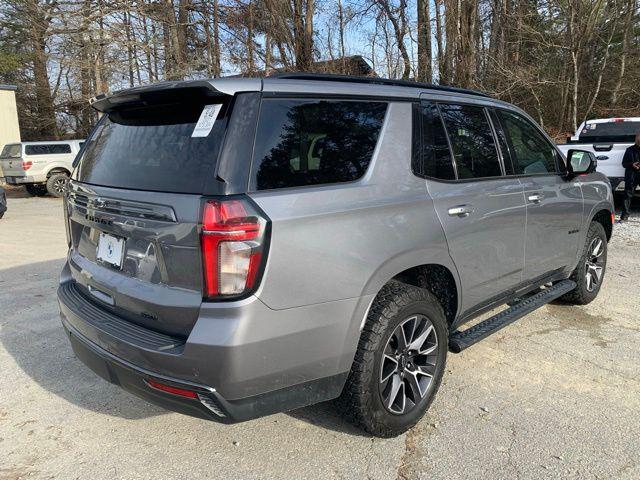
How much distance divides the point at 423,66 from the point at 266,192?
16567 millimetres

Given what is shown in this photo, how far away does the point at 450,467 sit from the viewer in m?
2.50

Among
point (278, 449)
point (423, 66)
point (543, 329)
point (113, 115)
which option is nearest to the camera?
point (278, 449)

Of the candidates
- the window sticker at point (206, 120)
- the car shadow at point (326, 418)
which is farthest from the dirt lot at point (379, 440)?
the window sticker at point (206, 120)

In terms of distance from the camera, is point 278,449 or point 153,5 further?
point 153,5

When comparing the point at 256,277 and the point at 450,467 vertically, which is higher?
the point at 256,277

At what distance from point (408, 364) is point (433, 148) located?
1.26 meters

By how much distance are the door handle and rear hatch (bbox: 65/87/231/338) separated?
1468mm

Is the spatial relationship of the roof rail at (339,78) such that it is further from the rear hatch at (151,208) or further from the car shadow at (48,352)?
→ the car shadow at (48,352)

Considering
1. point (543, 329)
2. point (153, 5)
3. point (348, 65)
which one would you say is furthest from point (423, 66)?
point (543, 329)

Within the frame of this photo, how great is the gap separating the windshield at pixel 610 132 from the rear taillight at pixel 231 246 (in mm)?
10673

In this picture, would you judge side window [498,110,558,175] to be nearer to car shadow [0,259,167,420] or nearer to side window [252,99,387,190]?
side window [252,99,387,190]

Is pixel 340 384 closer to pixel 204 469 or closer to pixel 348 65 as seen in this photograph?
pixel 204 469

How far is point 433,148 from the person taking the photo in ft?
9.66

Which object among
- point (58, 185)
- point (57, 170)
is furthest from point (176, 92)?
point (57, 170)
